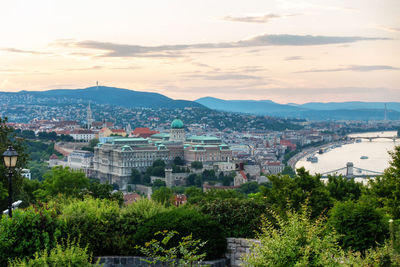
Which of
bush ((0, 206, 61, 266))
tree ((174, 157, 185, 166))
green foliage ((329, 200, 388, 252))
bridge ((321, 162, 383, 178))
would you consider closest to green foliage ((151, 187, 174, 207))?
bush ((0, 206, 61, 266))

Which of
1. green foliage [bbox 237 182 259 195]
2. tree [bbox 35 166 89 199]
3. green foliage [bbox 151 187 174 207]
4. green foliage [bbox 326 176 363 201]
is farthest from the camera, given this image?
green foliage [bbox 237 182 259 195]

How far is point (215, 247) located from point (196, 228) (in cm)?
31

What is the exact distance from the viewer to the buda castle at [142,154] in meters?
58.6

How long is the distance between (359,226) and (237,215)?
1.52m

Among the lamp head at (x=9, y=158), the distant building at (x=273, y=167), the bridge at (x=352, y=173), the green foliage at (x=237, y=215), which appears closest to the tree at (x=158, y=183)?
the bridge at (x=352, y=173)

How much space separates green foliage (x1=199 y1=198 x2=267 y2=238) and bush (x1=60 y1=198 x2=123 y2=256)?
127 centimetres

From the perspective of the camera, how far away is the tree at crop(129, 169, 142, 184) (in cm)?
5603

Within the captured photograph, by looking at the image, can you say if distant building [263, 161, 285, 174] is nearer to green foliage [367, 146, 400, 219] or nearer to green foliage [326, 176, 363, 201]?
green foliage [326, 176, 363, 201]

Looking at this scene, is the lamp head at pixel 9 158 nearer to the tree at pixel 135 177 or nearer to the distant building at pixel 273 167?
the tree at pixel 135 177

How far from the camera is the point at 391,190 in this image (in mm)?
10914

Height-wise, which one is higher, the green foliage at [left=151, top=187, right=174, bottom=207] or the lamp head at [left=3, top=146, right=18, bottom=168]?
the lamp head at [left=3, top=146, right=18, bottom=168]

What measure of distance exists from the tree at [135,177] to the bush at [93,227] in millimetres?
49181

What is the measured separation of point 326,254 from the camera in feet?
13.8

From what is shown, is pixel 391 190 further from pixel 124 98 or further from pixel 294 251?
pixel 124 98
